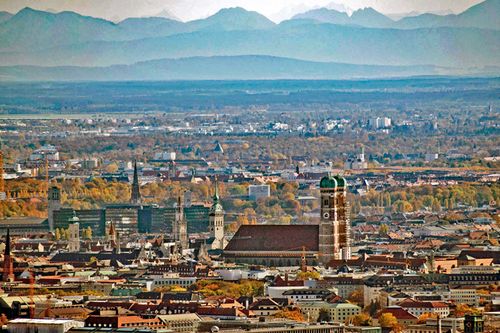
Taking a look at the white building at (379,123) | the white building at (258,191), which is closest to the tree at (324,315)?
the white building at (258,191)

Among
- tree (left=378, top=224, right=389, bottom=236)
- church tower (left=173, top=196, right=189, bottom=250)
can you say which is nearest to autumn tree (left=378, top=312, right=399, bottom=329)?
church tower (left=173, top=196, right=189, bottom=250)

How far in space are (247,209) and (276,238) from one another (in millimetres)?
30511

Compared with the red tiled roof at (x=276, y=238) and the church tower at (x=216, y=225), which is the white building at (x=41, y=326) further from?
the church tower at (x=216, y=225)

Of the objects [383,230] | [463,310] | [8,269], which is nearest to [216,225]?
[383,230]

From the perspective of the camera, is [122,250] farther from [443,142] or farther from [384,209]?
[443,142]

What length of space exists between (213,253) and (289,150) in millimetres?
75091

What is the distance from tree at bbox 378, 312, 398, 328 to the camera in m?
45.4

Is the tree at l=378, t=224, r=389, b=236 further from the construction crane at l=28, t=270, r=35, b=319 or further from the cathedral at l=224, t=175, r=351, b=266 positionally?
the construction crane at l=28, t=270, r=35, b=319

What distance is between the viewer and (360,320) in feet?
154

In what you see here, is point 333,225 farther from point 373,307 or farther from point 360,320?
point 360,320

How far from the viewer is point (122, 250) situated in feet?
230

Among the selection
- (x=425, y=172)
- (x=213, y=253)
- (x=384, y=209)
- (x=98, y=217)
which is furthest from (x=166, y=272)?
(x=425, y=172)

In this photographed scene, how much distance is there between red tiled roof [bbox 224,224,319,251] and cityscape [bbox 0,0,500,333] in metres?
0.05

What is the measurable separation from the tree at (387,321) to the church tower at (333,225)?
54.7ft
